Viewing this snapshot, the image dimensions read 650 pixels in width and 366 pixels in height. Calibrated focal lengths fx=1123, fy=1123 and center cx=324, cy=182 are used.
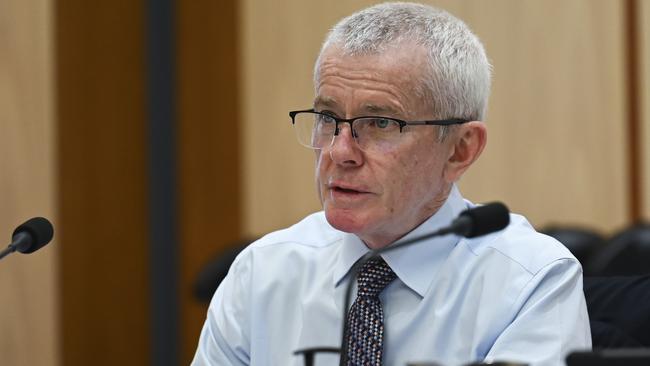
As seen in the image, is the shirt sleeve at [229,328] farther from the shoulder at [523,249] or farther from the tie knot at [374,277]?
the shoulder at [523,249]

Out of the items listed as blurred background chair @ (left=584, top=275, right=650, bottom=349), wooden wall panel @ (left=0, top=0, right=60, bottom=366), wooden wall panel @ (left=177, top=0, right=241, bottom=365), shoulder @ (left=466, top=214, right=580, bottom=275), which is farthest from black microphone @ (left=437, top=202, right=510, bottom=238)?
wooden wall panel @ (left=177, top=0, right=241, bottom=365)

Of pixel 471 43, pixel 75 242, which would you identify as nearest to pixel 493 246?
pixel 471 43

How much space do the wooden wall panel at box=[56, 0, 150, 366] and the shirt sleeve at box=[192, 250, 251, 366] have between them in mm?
2615

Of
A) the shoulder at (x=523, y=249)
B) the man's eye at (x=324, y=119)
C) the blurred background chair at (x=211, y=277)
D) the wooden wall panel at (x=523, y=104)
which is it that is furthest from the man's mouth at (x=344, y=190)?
the wooden wall panel at (x=523, y=104)

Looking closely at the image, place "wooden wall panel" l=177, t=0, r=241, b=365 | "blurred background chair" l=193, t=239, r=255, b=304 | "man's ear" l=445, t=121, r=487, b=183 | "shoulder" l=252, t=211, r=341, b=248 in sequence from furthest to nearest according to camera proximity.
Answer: "wooden wall panel" l=177, t=0, r=241, b=365 < "blurred background chair" l=193, t=239, r=255, b=304 < "shoulder" l=252, t=211, r=341, b=248 < "man's ear" l=445, t=121, r=487, b=183

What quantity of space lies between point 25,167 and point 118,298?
3.81 feet

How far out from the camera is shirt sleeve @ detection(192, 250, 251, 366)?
222 centimetres

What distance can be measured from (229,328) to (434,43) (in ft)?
2.27

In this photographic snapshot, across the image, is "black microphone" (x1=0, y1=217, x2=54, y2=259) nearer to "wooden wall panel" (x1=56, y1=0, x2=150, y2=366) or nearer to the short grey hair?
the short grey hair

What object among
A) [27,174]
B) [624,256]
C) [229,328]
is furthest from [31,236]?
[27,174]

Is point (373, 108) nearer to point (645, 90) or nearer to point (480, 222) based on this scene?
point (480, 222)

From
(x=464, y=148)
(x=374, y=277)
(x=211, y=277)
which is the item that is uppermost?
(x=464, y=148)

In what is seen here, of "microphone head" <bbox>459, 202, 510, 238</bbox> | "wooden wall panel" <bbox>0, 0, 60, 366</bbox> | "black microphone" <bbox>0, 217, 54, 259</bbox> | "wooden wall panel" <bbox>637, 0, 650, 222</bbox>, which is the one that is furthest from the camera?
"wooden wall panel" <bbox>637, 0, 650, 222</bbox>

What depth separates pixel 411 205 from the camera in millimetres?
2105
